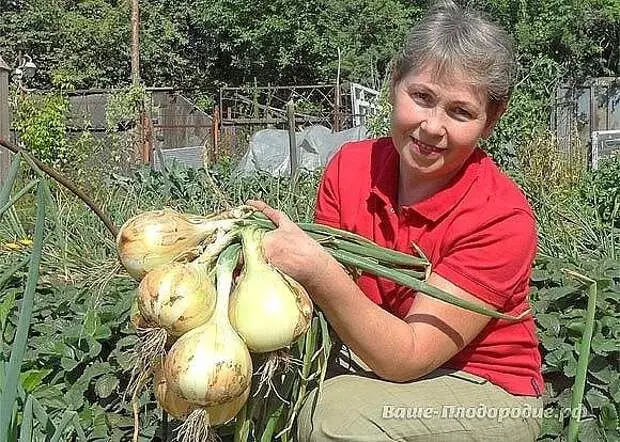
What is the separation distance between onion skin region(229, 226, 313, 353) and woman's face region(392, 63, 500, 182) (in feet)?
1.53

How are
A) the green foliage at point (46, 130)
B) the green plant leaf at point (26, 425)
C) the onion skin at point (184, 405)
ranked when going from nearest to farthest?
the green plant leaf at point (26, 425)
the onion skin at point (184, 405)
the green foliage at point (46, 130)

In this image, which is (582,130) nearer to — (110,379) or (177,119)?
(177,119)

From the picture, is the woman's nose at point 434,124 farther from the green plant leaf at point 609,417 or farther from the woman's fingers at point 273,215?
the green plant leaf at point 609,417

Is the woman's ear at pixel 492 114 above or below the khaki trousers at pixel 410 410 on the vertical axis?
above

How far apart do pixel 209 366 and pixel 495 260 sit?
642 millimetres

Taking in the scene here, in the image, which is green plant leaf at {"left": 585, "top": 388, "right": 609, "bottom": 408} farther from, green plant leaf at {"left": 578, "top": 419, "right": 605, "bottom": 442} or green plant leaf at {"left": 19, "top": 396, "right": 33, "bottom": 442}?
green plant leaf at {"left": 19, "top": 396, "right": 33, "bottom": 442}

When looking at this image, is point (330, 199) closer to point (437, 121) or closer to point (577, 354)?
point (437, 121)

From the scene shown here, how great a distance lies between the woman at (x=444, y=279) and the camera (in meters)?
1.59

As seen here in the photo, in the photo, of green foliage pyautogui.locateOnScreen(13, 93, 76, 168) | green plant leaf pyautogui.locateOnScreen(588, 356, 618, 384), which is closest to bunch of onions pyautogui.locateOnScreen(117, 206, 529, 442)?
green plant leaf pyautogui.locateOnScreen(588, 356, 618, 384)

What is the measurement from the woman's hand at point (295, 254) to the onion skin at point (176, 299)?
122 mm

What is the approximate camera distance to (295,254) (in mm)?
1387

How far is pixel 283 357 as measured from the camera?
137 cm

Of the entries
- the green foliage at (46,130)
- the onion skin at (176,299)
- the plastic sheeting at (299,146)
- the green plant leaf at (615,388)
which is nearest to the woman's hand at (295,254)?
the onion skin at (176,299)

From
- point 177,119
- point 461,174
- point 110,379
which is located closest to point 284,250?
point 461,174
